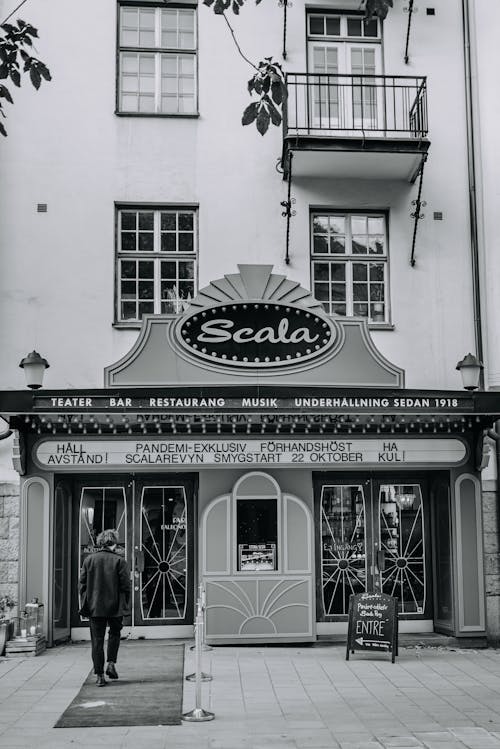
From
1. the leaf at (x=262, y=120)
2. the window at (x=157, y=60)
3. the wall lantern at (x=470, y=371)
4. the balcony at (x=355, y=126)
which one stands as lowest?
the wall lantern at (x=470, y=371)

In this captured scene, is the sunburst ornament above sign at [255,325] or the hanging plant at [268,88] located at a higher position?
the hanging plant at [268,88]

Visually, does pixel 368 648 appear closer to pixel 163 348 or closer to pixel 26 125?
pixel 163 348

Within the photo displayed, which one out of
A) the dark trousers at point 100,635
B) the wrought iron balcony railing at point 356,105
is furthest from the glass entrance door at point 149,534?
the wrought iron balcony railing at point 356,105

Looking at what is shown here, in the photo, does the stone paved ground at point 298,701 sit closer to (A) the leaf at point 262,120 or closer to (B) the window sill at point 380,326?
(B) the window sill at point 380,326

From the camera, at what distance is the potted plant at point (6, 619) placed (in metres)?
12.2

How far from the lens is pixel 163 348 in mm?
13281

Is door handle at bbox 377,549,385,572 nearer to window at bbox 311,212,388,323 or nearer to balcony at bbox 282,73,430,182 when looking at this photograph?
window at bbox 311,212,388,323

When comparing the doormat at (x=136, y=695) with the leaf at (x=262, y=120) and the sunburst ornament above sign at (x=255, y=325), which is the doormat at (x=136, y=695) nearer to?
the sunburst ornament above sign at (x=255, y=325)

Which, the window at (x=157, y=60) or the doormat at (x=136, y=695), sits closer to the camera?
the doormat at (x=136, y=695)

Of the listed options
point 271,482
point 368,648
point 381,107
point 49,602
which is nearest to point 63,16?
point 381,107

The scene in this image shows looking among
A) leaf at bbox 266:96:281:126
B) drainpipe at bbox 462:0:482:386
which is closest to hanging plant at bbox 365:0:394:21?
Answer: leaf at bbox 266:96:281:126

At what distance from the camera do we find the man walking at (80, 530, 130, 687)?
10.1 m

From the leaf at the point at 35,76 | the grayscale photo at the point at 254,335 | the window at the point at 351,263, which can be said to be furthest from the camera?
the window at the point at 351,263

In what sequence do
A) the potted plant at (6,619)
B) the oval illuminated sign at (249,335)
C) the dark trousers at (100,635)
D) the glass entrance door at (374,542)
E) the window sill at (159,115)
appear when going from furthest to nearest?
the window sill at (159,115), the glass entrance door at (374,542), the oval illuminated sign at (249,335), the potted plant at (6,619), the dark trousers at (100,635)
